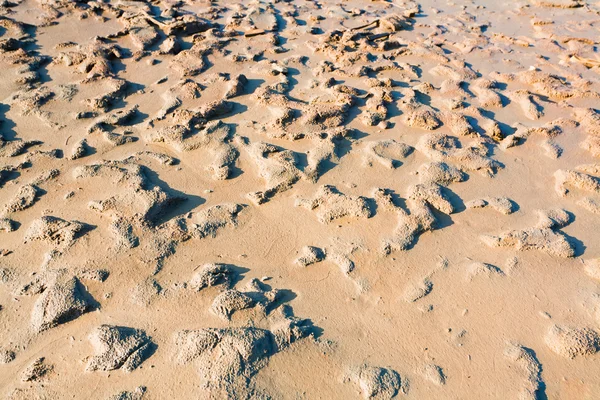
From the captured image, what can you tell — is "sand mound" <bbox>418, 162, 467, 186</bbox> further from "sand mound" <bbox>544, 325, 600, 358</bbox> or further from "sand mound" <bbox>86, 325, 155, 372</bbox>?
"sand mound" <bbox>86, 325, 155, 372</bbox>

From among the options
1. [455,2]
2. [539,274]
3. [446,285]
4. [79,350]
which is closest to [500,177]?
[539,274]

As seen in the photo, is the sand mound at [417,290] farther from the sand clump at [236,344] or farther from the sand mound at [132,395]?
the sand mound at [132,395]

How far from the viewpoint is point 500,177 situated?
10.7 feet

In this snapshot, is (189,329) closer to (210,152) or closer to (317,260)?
(317,260)

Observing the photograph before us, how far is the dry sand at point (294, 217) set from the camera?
2.15 metres

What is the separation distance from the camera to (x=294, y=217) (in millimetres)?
2891

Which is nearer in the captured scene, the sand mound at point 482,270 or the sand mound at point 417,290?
the sand mound at point 417,290

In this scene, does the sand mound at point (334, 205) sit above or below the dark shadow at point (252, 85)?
below

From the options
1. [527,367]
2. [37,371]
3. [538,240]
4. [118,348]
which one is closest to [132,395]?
[118,348]

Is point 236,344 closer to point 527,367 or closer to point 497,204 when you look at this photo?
point 527,367

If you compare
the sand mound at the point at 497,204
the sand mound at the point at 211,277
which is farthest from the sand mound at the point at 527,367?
the sand mound at the point at 211,277

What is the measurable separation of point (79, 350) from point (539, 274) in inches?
109

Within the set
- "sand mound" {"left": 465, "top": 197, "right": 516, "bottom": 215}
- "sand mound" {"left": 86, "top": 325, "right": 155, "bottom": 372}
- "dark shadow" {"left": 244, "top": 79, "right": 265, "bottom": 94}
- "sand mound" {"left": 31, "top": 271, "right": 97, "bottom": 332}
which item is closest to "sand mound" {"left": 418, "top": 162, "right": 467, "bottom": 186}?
"sand mound" {"left": 465, "top": 197, "right": 516, "bottom": 215}

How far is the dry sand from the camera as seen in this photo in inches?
84.7
